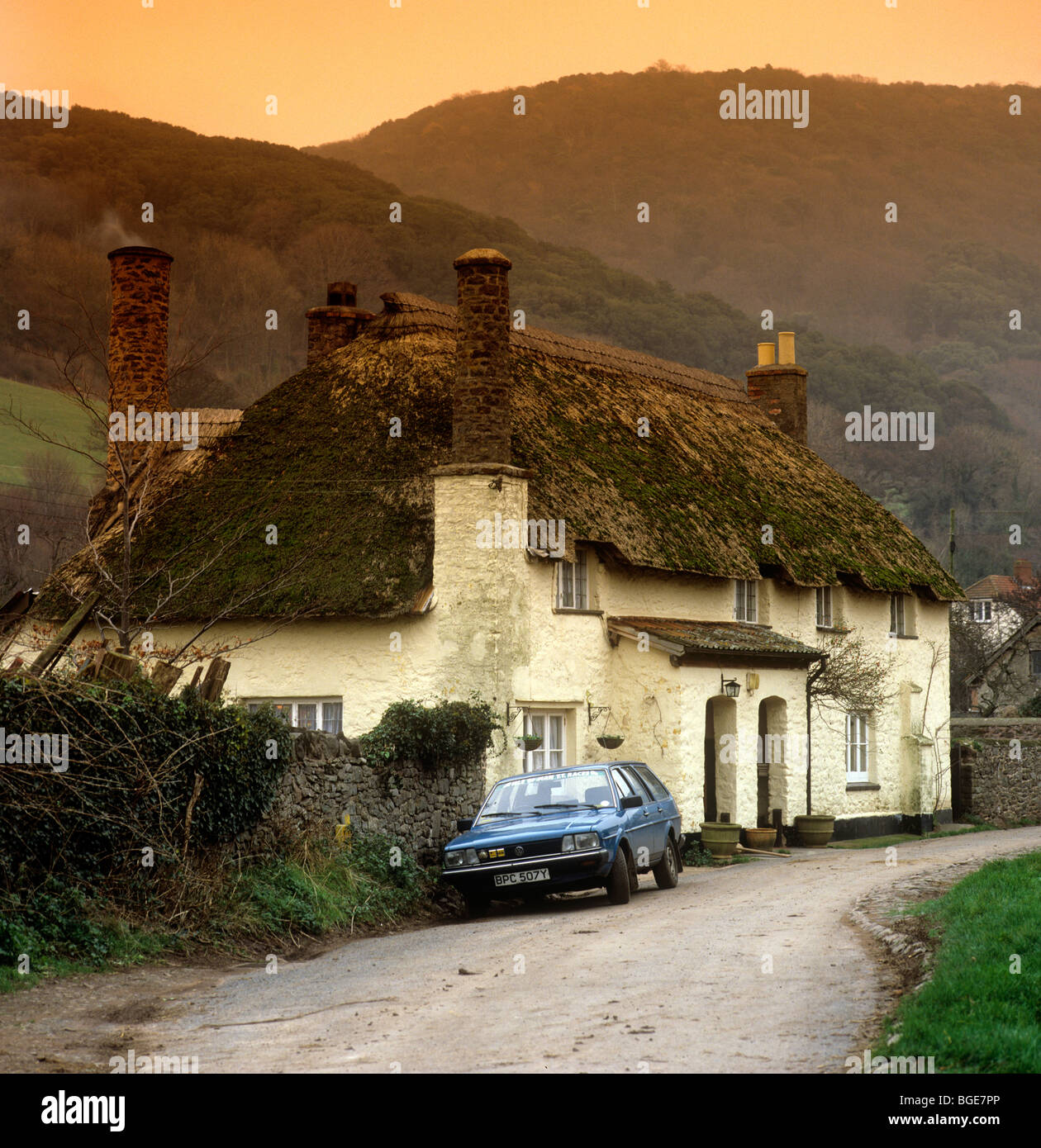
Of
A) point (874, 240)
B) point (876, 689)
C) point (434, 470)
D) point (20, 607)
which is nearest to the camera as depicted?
point (20, 607)

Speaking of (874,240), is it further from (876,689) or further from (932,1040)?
(932,1040)

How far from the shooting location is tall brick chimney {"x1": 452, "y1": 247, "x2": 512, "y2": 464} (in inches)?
809

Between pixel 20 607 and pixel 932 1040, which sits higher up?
pixel 20 607

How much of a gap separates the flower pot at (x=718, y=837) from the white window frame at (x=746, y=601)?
4879mm

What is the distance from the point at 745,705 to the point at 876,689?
7.52 metres

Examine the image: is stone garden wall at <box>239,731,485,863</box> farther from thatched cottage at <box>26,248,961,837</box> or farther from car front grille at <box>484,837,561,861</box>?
car front grille at <box>484,837,561,861</box>

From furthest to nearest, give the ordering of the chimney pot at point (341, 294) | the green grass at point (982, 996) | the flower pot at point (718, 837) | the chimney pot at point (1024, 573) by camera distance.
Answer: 1. the chimney pot at point (1024, 573)
2. the chimney pot at point (341, 294)
3. the flower pot at point (718, 837)
4. the green grass at point (982, 996)

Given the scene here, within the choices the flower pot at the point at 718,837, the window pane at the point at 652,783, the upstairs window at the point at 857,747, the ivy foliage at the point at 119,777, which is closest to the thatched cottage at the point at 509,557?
the upstairs window at the point at 857,747

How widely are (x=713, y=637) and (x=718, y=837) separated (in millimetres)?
3185

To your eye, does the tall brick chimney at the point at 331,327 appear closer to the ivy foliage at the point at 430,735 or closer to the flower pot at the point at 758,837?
the ivy foliage at the point at 430,735

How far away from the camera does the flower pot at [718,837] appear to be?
22375 mm

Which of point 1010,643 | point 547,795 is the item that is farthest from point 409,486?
point 1010,643

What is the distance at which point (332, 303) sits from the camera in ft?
91.8
